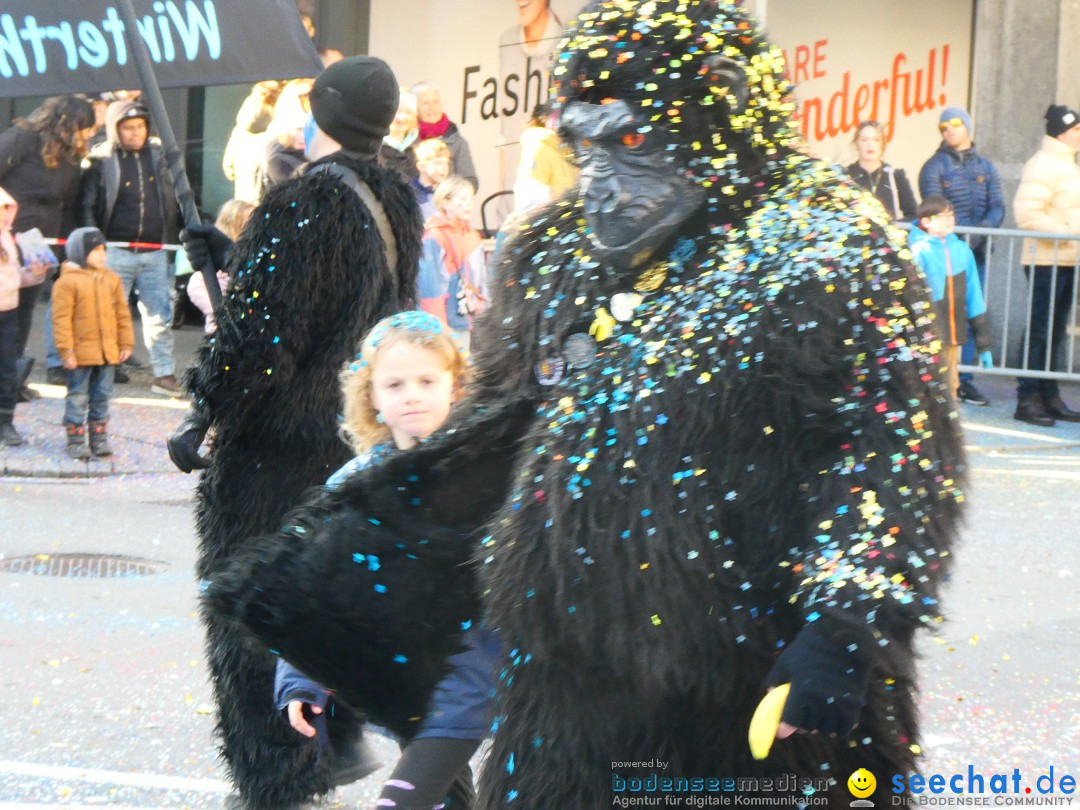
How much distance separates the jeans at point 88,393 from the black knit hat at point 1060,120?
6.68 meters

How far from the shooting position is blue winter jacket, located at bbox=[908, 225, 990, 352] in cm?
1102

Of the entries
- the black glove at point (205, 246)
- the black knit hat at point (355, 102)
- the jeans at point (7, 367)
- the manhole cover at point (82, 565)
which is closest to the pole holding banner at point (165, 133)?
the black glove at point (205, 246)

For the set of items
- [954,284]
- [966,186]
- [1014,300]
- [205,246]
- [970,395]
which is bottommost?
[970,395]

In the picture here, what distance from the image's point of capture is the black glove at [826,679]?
231 cm

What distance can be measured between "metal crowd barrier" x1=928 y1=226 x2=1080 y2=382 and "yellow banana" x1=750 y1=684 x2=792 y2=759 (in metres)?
9.62

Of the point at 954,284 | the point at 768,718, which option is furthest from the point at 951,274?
the point at 768,718

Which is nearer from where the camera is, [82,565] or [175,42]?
[175,42]

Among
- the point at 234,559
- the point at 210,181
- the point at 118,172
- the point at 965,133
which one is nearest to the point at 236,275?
the point at 234,559

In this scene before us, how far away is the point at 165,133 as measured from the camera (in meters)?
4.54

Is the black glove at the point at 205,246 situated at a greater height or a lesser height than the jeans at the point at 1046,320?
greater

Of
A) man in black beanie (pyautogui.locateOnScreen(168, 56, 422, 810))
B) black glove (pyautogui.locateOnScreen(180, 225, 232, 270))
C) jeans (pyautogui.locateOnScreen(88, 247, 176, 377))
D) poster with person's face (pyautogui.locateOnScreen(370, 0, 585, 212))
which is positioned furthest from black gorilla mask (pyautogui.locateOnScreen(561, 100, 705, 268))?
poster with person's face (pyautogui.locateOnScreen(370, 0, 585, 212))

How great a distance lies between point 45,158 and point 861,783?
9.44m

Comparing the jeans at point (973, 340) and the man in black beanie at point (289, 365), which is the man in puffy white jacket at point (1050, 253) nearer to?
the jeans at point (973, 340)

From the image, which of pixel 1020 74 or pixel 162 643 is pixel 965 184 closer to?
pixel 1020 74
